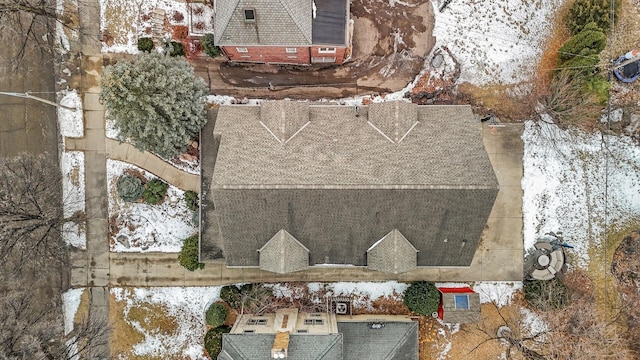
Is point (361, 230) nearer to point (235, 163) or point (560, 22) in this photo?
point (235, 163)

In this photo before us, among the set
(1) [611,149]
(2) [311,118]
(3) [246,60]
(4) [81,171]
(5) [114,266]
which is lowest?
(5) [114,266]

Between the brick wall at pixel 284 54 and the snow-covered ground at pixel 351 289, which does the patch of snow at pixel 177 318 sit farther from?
the brick wall at pixel 284 54

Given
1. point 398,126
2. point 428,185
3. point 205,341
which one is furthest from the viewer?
point 205,341

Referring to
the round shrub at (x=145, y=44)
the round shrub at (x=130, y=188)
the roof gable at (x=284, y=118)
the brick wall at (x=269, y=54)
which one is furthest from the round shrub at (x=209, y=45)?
the round shrub at (x=130, y=188)

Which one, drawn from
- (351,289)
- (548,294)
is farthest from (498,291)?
(351,289)

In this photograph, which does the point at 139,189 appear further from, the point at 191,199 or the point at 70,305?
the point at 70,305

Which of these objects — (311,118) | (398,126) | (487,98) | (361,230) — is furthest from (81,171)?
(487,98)
